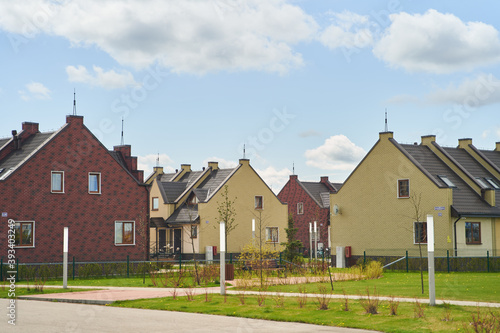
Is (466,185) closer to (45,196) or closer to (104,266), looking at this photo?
(104,266)

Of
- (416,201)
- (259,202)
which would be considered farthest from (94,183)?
(416,201)

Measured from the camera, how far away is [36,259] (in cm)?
3594

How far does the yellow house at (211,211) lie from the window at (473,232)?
56.7 feet

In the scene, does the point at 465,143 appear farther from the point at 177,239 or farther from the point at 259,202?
the point at 177,239

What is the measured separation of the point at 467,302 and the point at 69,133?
27.4m

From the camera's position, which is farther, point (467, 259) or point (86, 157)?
point (86, 157)

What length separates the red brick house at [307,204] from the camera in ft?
217

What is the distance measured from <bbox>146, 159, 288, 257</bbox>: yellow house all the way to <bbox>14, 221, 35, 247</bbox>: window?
49.3 ft

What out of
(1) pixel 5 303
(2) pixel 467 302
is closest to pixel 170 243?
(1) pixel 5 303

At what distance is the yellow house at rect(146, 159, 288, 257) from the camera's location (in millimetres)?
50594

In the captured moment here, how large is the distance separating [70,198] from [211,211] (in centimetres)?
1504

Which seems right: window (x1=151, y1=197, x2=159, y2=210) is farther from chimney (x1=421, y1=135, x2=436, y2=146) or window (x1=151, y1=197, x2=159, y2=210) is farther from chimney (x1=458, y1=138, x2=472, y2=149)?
chimney (x1=458, y1=138, x2=472, y2=149)

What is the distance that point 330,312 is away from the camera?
15414mm

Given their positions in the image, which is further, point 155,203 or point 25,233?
point 155,203
